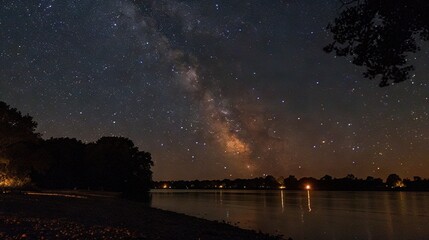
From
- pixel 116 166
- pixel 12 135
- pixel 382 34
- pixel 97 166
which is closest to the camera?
pixel 382 34

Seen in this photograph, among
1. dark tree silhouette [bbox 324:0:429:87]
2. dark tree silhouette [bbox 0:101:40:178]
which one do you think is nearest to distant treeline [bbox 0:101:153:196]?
dark tree silhouette [bbox 0:101:40:178]

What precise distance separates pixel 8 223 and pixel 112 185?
3404 inches

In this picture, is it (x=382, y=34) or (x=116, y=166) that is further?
(x=116, y=166)

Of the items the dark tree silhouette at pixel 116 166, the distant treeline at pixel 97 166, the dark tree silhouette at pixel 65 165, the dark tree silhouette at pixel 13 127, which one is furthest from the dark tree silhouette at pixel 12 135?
the dark tree silhouette at pixel 116 166

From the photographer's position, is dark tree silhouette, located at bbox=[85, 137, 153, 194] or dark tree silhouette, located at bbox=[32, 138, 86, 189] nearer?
dark tree silhouette, located at bbox=[32, 138, 86, 189]

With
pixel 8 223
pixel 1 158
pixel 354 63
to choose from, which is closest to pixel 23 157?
pixel 1 158

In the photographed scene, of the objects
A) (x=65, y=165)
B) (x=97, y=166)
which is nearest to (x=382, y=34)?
(x=97, y=166)

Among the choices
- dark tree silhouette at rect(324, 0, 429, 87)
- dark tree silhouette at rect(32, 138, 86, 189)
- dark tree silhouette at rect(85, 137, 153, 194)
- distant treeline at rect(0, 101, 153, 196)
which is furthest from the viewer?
dark tree silhouette at rect(85, 137, 153, 194)

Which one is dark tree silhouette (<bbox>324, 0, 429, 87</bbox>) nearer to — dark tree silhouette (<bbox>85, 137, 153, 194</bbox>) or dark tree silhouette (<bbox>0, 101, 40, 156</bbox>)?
dark tree silhouette (<bbox>0, 101, 40, 156</bbox>)

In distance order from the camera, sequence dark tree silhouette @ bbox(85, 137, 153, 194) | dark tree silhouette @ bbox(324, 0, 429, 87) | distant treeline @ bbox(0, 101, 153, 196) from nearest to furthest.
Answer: dark tree silhouette @ bbox(324, 0, 429, 87) → distant treeline @ bbox(0, 101, 153, 196) → dark tree silhouette @ bbox(85, 137, 153, 194)

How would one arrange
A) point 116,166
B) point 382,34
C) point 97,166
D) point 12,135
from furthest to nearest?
point 116,166 < point 97,166 < point 12,135 < point 382,34

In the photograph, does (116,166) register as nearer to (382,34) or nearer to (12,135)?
(12,135)

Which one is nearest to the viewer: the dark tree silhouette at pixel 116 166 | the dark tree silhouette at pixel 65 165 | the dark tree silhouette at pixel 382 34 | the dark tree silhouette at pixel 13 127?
the dark tree silhouette at pixel 382 34

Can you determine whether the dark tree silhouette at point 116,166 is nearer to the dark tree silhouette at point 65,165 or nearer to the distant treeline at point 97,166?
the distant treeline at point 97,166
